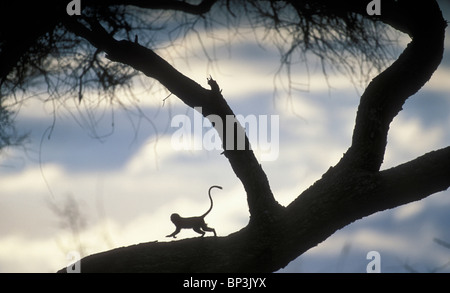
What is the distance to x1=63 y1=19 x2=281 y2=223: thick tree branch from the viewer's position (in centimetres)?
405

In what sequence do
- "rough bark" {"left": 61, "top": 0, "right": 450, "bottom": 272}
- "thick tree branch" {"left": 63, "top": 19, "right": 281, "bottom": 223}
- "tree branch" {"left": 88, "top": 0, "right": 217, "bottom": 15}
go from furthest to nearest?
"tree branch" {"left": 88, "top": 0, "right": 217, "bottom": 15}
"thick tree branch" {"left": 63, "top": 19, "right": 281, "bottom": 223}
"rough bark" {"left": 61, "top": 0, "right": 450, "bottom": 272}

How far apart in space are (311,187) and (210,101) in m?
1.13

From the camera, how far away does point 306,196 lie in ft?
13.4

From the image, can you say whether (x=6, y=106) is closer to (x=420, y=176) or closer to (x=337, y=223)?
(x=337, y=223)

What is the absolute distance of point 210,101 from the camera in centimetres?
418

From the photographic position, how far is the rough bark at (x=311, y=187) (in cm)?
395

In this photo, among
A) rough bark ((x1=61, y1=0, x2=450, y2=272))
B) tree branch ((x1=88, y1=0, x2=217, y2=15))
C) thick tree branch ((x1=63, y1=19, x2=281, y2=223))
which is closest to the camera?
rough bark ((x1=61, y1=0, x2=450, y2=272))

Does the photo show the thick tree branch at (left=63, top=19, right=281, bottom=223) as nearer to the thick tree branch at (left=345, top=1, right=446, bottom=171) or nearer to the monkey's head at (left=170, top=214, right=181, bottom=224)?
the monkey's head at (left=170, top=214, right=181, bottom=224)

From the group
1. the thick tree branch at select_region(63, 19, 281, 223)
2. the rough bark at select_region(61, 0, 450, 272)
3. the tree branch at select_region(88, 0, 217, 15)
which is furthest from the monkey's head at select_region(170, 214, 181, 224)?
the tree branch at select_region(88, 0, 217, 15)

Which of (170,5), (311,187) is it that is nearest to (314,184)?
(311,187)

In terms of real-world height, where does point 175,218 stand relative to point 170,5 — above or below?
below

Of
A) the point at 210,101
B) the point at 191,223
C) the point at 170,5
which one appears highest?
the point at 170,5

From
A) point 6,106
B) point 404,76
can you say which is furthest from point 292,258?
point 6,106

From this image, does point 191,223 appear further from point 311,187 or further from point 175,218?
point 311,187
